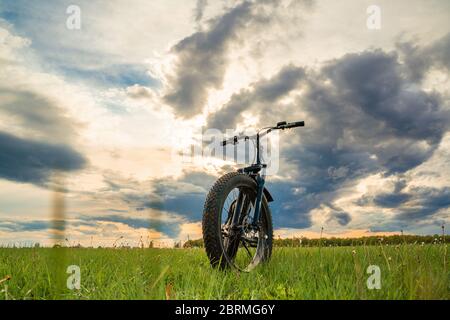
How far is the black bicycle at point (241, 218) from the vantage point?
230 inches

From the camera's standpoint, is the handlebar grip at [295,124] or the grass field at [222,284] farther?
the handlebar grip at [295,124]

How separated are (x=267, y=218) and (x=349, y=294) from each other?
3.56 meters

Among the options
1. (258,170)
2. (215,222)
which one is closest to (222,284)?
(215,222)

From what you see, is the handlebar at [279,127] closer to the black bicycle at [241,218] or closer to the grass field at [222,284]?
the black bicycle at [241,218]

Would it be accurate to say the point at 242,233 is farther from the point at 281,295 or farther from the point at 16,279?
the point at 16,279

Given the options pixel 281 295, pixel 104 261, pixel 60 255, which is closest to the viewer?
pixel 60 255

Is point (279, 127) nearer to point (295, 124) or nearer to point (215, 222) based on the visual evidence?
point (295, 124)

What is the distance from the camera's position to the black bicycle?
230 inches

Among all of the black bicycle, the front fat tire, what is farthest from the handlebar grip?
the front fat tire

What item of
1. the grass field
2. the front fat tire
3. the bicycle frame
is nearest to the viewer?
the grass field

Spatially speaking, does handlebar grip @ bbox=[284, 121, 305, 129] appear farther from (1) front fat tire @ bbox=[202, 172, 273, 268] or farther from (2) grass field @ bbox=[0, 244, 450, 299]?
(2) grass field @ bbox=[0, 244, 450, 299]

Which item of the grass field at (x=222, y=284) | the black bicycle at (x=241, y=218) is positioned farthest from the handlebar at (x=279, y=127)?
the grass field at (x=222, y=284)

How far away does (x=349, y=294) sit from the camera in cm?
376
